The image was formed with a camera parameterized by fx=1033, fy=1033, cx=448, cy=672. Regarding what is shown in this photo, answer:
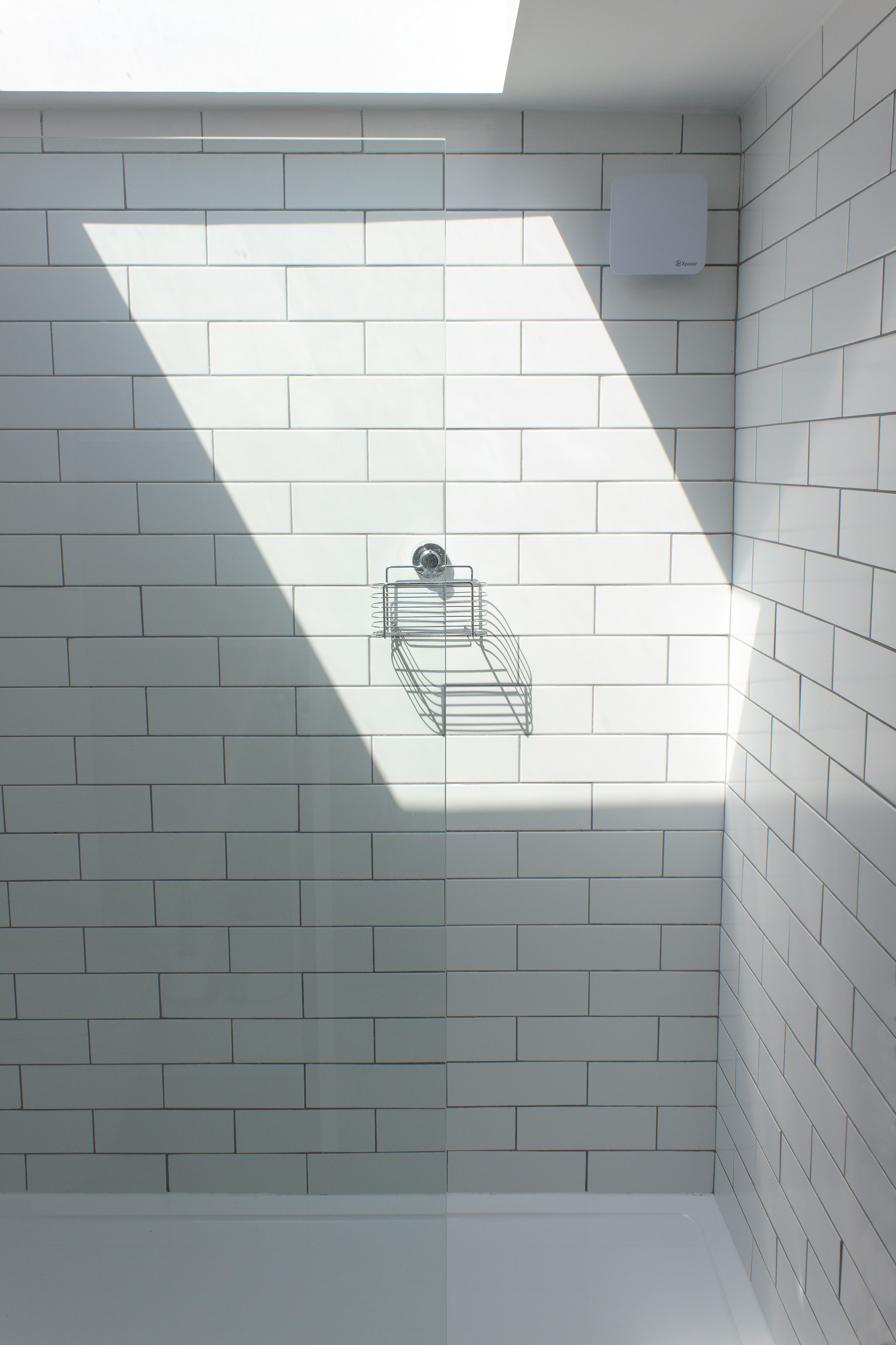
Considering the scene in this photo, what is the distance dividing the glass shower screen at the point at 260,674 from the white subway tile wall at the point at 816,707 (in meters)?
0.68

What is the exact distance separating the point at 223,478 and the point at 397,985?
2.85 ft

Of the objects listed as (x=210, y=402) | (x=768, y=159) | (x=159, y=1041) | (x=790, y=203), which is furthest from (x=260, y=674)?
(x=768, y=159)

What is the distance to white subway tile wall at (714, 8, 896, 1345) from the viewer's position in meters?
1.60

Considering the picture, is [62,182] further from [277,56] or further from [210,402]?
[277,56]

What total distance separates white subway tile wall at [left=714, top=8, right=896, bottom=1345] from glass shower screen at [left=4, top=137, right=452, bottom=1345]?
0.68 m

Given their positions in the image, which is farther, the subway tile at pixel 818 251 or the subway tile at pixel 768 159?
the subway tile at pixel 768 159

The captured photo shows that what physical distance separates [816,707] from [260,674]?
3.29ft

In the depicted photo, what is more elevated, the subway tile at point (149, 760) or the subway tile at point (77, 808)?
the subway tile at point (149, 760)

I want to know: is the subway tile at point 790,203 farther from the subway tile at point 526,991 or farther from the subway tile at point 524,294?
the subway tile at point 526,991

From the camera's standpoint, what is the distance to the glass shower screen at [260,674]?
1546 millimetres

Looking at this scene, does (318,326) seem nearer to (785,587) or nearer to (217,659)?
(217,659)

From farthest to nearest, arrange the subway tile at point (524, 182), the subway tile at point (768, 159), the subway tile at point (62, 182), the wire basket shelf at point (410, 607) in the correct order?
the subway tile at point (524, 182)
the subway tile at point (768, 159)
the wire basket shelf at point (410, 607)
the subway tile at point (62, 182)

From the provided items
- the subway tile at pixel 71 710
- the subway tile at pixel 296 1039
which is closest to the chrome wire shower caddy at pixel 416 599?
the subway tile at pixel 71 710

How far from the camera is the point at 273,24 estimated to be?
2211mm
